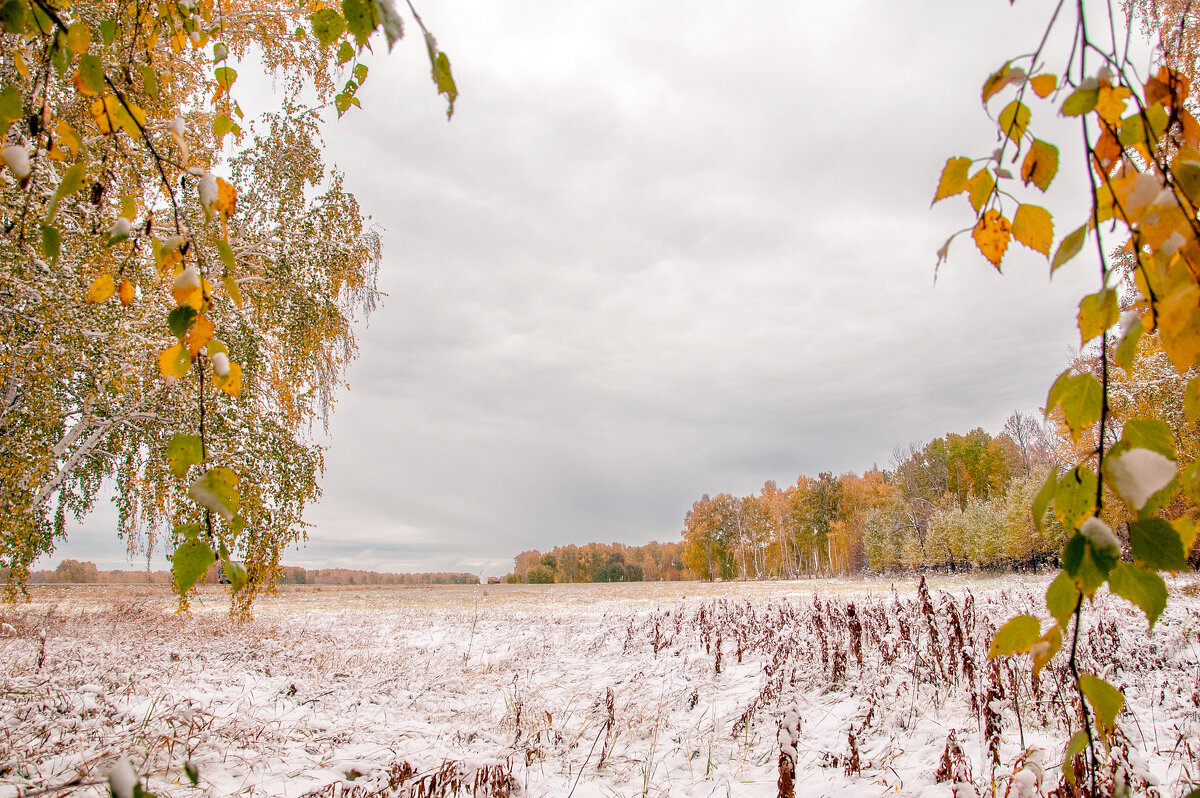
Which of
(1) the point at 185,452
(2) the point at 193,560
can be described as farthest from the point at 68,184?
(2) the point at 193,560

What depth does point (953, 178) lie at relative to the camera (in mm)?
782

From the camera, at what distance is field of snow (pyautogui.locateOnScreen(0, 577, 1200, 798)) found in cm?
307

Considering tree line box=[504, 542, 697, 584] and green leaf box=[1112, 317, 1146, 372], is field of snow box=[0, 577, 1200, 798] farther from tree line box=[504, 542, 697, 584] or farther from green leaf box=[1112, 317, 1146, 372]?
tree line box=[504, 542, 697, 584]

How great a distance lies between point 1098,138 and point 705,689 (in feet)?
18.2

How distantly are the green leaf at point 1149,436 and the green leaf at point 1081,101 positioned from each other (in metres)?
0.35

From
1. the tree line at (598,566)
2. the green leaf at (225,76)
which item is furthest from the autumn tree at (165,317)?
the tree line at (598,566)

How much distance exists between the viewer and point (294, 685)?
5.35m

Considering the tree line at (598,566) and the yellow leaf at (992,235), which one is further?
the tree line at (598,566)

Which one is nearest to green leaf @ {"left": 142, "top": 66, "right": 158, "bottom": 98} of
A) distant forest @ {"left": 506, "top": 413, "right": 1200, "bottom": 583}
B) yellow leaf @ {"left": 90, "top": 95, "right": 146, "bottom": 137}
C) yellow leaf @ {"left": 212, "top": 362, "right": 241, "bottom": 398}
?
yellow leaf @ {"left": 90, "top": 95, "right": 146, "bottom": 137}

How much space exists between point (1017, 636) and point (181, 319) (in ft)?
3.97

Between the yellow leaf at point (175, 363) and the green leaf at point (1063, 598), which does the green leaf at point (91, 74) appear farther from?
the green leaf at point (1063, 598)

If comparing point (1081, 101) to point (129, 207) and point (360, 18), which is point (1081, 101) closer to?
point (360, 18)

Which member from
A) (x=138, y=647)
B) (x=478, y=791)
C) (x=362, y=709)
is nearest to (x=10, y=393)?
(x=138, y=647)

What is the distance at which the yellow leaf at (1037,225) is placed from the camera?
0.78m
